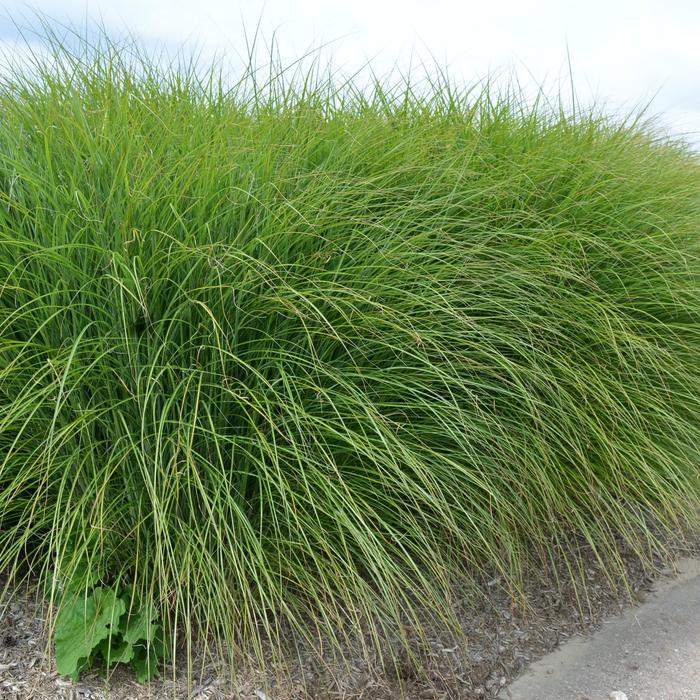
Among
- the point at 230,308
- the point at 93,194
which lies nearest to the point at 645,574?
the point at 230,308

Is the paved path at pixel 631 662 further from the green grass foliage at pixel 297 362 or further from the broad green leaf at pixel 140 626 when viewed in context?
the broad green leaf at pixel 140 626

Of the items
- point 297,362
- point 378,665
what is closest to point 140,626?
point 378,665

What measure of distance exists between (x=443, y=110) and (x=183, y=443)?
2.46 metres

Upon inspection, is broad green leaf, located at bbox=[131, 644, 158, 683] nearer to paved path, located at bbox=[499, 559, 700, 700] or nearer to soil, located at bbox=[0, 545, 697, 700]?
soil, located at bbox=[0, 545, 697, 700]

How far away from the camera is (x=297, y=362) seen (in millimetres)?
2195

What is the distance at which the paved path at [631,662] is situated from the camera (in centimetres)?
238

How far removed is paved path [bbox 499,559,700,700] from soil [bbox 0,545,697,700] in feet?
0.17

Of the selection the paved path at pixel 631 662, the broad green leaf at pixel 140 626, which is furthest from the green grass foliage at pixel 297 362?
the paved path at pixel 631 662

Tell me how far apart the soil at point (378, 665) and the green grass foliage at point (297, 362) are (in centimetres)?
9

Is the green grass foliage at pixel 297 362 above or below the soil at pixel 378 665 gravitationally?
above

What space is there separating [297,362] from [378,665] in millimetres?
878

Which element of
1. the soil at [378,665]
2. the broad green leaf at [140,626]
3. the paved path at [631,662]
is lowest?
the paved path at [631,662]

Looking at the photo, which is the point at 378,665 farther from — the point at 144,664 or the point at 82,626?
the point at 82,626

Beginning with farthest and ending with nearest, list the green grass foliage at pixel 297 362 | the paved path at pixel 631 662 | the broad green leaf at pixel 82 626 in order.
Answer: the paved path at pixel 631 662, the green grass foliage at pixel 297 362, the broad green leaf at pixel 82 626
